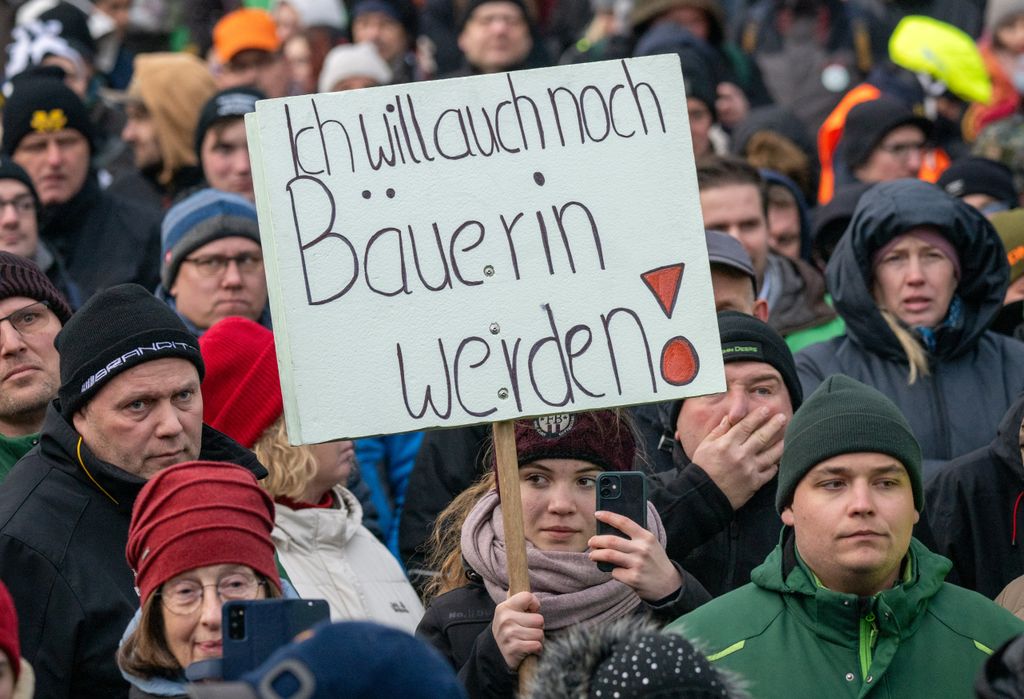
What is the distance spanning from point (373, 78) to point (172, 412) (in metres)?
6.07

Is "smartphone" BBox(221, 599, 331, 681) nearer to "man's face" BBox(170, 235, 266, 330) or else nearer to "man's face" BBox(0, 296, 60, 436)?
"man's face" BBox(0, 296, 60, 436)

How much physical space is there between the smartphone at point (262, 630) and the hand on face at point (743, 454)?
75.7 inches

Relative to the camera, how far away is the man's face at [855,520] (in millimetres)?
4262

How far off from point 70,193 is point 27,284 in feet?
8.71

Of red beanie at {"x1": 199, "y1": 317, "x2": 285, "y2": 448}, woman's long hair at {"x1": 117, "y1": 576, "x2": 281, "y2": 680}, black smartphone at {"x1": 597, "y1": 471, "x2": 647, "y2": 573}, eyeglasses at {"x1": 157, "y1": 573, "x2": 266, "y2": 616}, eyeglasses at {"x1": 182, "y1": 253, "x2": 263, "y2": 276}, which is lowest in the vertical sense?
woman's long hair at {"x1": 117, "y1": 576, "x2": 281, "y2": 680}

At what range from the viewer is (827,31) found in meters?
11.9

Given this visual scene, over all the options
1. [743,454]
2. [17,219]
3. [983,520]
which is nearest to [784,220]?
[983,520]

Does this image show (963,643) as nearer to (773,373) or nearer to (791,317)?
(773,373)

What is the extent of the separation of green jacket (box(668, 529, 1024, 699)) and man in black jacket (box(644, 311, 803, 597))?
640mm

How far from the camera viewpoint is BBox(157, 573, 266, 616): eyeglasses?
3.96 meters

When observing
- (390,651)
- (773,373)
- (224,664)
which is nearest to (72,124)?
(773,373)

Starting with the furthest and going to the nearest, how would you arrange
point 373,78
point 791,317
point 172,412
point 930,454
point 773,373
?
point 373,78
point 791,317
point 930,454
point 773,373
point 172,412

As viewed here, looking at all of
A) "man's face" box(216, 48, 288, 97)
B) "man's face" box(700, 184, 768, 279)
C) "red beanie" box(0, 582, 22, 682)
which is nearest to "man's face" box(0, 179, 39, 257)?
"man's face" box(700, 184, 768, 279)

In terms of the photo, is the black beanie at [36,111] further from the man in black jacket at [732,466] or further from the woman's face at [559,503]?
the woman's face at [559,503]
